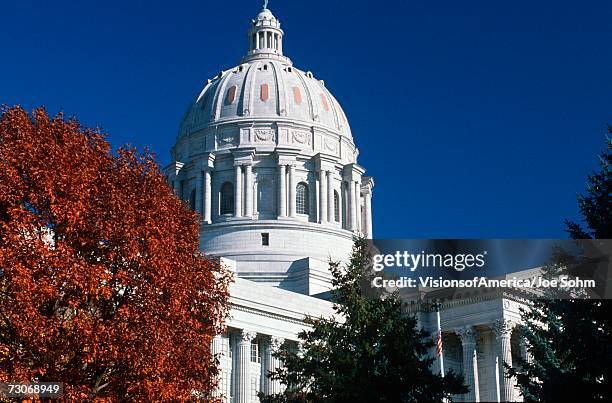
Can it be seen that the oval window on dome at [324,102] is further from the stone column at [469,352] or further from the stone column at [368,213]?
the stone column at [469,352]

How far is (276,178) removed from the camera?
258ft

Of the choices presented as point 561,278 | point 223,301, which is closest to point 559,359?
point 561,278

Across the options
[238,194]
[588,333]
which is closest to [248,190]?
[238,194]

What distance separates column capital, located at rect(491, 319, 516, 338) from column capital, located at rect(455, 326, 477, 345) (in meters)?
2.02

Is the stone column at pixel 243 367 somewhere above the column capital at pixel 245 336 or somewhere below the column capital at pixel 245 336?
below

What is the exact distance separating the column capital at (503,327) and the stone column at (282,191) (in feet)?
76.4

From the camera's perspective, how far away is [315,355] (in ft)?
110

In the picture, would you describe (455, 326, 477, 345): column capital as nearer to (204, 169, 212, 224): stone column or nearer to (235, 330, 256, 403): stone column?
(235, 330, 256, 403): stone column

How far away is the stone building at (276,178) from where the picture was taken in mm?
72062

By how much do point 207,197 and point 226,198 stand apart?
1.82 m

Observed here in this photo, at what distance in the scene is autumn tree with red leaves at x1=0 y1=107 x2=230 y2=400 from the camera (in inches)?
957

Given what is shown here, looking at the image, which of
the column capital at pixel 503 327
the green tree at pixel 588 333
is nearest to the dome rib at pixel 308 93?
the column capital at pixel 503 327

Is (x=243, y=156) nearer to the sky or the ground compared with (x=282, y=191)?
nearer to the sky

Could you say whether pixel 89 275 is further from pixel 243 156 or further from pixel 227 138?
pixel 227 138
